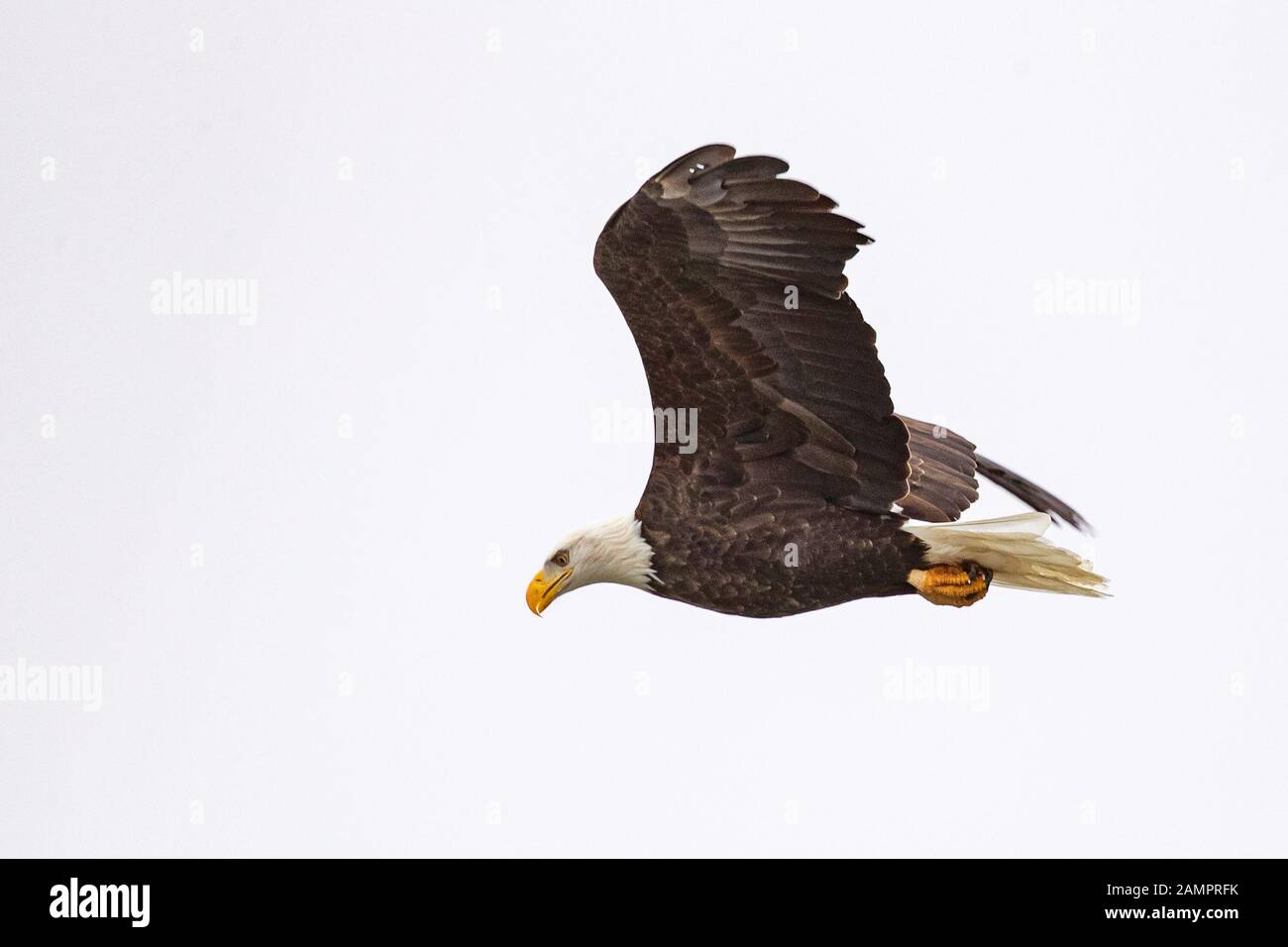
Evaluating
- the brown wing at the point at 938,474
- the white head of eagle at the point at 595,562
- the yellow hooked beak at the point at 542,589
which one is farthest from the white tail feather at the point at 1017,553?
the yellow hooked beak at the point at 542,589

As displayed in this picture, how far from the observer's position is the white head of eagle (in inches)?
430

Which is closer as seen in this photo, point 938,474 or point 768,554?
point 768,554

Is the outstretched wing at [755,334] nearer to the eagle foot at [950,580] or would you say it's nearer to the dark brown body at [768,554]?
the dark brown body at [768,554]

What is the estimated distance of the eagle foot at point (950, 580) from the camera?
10648mm

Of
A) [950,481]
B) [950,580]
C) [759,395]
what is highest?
[759,395]

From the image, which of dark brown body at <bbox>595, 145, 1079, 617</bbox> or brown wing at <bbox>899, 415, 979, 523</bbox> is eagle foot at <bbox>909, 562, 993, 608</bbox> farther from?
brown wing at <bbox>899, 415, 979, 523</bbox>

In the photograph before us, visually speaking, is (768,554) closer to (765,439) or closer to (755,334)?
(765,439)

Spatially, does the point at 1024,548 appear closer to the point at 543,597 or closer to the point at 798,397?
the point at 798,397

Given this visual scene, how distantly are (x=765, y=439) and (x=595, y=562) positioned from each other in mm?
1089

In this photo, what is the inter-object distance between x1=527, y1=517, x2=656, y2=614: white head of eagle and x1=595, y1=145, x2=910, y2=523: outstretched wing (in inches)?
15.3

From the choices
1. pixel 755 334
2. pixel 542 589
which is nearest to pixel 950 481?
pixel 755 334

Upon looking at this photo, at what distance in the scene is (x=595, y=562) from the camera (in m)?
11.0

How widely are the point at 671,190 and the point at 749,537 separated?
5.99 feet
